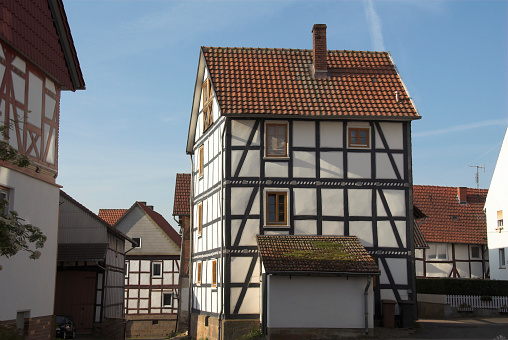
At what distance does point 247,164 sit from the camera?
26.1m

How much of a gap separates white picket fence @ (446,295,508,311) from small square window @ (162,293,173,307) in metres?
24.3

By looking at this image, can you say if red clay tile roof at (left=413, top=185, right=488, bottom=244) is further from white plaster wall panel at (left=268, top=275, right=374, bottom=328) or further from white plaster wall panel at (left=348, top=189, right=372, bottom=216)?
white plaster wall panel at (left=268, top=275, right=374, bottom=328)

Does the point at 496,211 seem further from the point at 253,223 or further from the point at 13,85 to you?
the point at 13,85

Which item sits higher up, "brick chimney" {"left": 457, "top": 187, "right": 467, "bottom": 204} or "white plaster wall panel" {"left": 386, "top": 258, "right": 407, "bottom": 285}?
"brick chimney" {"left": 457, "top": 187, "right": 467, "bottom": 204}

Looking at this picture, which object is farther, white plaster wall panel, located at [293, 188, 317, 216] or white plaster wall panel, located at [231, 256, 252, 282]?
white plaster wall panel, located at [293, 188, 317, 216]

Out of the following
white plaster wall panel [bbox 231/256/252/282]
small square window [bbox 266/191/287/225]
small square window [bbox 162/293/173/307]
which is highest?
small square window [bbox 266/191/287/225]

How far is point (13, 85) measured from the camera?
1867 cm

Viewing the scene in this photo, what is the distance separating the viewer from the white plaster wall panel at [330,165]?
26.3m

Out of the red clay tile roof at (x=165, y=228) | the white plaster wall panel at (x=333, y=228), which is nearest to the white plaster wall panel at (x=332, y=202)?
the white plaster wall panel at (x=333, y=228)

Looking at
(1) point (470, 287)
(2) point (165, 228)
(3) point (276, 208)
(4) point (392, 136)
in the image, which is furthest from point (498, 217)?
(2) point (165, 228)

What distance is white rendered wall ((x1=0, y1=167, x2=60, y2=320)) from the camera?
17.9 metres

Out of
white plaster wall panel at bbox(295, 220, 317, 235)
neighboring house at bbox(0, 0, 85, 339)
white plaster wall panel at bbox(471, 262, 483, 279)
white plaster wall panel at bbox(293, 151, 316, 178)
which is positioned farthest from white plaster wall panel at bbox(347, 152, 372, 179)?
white plaster wall panel at bbox(471, 262, 483, 279)

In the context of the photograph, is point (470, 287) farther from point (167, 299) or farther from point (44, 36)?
point (167, 299)

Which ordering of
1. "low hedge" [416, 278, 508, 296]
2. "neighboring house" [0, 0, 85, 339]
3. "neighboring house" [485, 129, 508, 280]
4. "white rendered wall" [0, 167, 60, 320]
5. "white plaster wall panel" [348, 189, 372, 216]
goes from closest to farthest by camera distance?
"white rendered wall" [0, 167, 60, 320] < "neighboring house" [0, 0, 85, 339] < "white plaster wall panel" [348, 189, 372, 216] < "low hedge" [416, 278, 508, 296] < "neighboring house" [485, 129, 508, 280]
